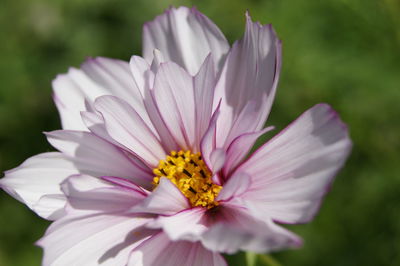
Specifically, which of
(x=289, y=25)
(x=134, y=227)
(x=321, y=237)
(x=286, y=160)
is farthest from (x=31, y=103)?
(x=286, y=160)

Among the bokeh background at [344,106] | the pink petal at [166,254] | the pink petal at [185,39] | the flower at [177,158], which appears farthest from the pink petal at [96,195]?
the bokeh background at [344,106]

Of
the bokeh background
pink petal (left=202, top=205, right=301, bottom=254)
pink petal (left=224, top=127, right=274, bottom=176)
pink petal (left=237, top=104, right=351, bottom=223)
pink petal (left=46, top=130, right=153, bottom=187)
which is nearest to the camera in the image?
pink petal (left=202, top=205, right=301, bottom=254)

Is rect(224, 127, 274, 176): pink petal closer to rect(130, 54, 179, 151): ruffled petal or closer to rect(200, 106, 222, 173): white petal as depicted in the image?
rect(200, 106, 222, 173): white petal

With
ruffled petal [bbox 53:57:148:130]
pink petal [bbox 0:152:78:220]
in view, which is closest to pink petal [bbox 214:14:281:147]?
ruffled petal [bbox 53:57:148:130]

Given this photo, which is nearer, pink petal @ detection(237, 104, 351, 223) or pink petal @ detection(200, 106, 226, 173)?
pink petal @ detection(237, 104, 351, 223)

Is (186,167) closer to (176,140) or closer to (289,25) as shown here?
(176,140)

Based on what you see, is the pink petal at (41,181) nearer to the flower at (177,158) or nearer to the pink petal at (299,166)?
the flower at (177,158)

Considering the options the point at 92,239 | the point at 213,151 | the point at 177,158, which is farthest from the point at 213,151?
the point at 92,239

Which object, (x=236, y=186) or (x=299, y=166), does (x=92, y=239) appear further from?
(x=299, y=166)
